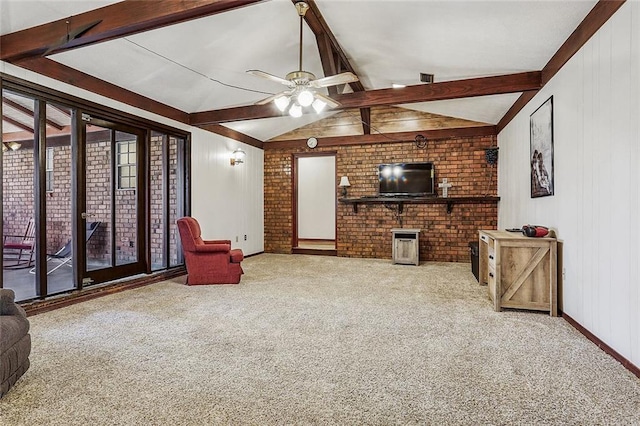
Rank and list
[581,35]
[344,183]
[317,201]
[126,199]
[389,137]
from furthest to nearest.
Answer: [317,201], [344,183], [389,137], [126,199], [581,35]

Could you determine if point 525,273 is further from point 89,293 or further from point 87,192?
point 87,192

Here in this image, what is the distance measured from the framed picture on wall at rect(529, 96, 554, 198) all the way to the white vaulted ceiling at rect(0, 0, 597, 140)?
1.83ft

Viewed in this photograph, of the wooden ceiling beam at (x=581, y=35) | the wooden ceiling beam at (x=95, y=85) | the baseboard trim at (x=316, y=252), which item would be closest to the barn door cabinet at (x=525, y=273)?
the wooden ceiling beam at (x=581, y=35)

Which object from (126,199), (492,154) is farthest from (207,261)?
(492,154)

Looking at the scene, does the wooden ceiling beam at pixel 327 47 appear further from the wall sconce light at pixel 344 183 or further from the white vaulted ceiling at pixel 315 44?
the wall sconce light at pixel 344 183

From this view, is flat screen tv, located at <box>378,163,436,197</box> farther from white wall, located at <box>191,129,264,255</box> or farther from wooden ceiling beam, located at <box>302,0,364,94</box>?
white wall, located at <box>191,129,264,255</box>

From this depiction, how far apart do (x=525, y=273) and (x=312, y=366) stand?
95.5 inches

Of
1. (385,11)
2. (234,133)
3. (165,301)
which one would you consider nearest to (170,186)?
(234,133)

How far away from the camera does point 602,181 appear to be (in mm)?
2584

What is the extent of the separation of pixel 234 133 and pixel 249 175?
0.97 metres

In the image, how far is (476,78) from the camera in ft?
14.3

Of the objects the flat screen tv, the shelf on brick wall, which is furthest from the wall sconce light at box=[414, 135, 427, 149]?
the shelf on brick wall

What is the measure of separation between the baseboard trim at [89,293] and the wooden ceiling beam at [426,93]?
2595 millimetres

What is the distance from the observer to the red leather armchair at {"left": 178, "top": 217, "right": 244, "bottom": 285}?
15.2 ft
